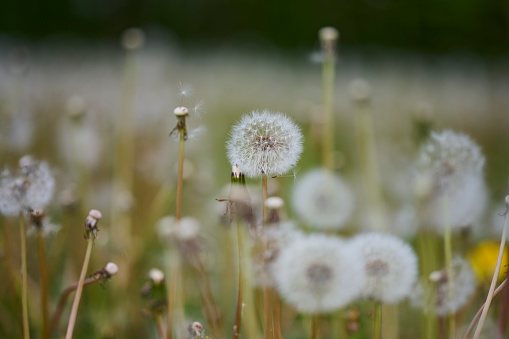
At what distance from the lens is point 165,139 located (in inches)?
44.3


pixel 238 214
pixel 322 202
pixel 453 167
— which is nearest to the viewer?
pixel 238 214

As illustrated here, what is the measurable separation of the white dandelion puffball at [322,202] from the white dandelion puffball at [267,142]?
23cm

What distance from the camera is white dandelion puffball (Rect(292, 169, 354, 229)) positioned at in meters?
0.58

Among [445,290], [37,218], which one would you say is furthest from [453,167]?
[37,218]

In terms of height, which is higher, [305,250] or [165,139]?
[165,139]

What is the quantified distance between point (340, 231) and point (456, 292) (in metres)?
0.27

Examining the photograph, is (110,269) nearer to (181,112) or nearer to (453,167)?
(181,112)

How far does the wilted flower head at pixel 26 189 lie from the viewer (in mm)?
372

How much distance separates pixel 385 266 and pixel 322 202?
0.23 m

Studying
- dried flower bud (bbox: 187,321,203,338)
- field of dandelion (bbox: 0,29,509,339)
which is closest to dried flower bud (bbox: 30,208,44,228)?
field of dandelion (bbox: 0,29,509,339)

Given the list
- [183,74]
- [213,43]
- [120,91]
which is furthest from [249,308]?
[213,43]

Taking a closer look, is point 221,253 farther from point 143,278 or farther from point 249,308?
point 249,308

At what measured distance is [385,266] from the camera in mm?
365

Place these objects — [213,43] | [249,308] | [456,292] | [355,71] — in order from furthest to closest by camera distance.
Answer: [213,43], [355,71], [456,292], [249,308]
